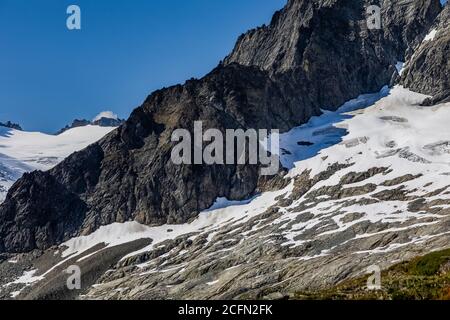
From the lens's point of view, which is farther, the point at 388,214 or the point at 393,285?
the point at 388,214

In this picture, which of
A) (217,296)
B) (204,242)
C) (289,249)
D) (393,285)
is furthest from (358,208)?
(393,285)

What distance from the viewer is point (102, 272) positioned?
194125 millimetres

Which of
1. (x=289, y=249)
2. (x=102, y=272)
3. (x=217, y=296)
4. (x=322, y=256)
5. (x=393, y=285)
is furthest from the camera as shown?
(x=102, y=272)

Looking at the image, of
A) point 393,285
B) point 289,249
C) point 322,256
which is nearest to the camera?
point 393,285

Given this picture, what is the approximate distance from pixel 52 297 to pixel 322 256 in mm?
76507
